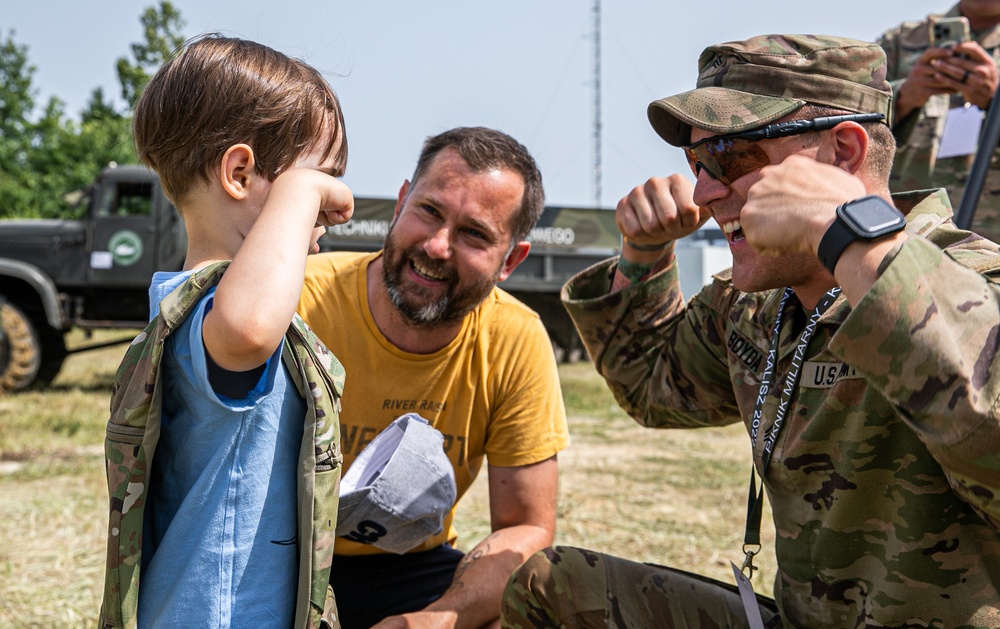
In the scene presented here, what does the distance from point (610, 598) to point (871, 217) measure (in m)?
1.10

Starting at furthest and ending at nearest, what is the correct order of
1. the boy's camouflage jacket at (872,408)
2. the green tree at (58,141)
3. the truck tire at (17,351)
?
the green tree at (58,141) < the truck tire at (17,351) < the boy's camouflage jacket at (872,408)

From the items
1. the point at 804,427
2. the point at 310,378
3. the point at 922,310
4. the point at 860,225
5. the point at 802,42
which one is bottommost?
the point at 804,427

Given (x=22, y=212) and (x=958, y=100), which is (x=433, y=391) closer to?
(x=958, y=100)

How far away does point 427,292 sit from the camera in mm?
2736

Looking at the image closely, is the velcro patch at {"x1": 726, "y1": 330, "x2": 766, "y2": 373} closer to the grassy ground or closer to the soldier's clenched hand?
the soldier's clenched hand

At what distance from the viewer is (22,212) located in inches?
1214

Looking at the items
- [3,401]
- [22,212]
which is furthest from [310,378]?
[22,212]

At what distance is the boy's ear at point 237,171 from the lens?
170cm

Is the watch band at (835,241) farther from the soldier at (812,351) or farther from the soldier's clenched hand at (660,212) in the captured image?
the soldier's clenched hand at (660,212)

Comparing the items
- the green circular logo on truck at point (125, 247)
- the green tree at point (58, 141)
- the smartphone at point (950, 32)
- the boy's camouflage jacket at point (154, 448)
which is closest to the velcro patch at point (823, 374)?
the boy's camouflage jacket at point (154, 448)

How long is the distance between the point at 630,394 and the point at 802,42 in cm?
102

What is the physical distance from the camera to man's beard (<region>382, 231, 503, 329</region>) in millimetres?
2725

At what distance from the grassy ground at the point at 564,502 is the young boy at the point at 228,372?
2046 mm

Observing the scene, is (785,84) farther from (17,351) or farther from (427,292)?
(17,351)
